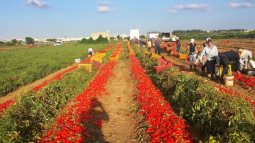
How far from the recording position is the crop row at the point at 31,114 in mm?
4345

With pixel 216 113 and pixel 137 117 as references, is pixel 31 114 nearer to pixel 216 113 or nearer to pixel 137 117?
pixel 137 117

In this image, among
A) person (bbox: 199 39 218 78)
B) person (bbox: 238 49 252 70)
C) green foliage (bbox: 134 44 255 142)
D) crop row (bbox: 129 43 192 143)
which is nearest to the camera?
green foliage (bbox: 134 44 255 142)

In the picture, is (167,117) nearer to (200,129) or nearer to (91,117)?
(200,129)

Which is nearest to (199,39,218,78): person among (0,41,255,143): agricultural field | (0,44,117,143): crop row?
(0,41,255,143): agricultural field

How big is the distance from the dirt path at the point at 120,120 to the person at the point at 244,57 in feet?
20.4

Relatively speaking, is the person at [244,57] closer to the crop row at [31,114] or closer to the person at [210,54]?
the person at [210,54]

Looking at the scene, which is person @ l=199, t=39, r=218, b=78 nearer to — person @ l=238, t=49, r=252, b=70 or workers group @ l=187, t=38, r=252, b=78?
workers group @ l=187, t=38, r=252, b=78

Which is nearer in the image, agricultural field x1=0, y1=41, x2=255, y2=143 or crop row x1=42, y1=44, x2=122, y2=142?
agricultural field x1=0, y1=41, x2=255, y2=143

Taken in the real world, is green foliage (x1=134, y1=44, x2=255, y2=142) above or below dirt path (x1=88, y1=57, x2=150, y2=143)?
above

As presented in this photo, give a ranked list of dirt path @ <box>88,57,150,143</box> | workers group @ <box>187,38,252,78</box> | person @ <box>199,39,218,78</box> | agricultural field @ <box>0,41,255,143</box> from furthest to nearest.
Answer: person @ <box>199,39,218,78</box>, workers group @ <box>187,38,252,78</box>, dirt path @ <box>88,57,150,143</box>, agricultural field @ <box>0,41,255,143</box>

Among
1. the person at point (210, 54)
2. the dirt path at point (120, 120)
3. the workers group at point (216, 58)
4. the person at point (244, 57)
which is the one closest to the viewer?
the dirt path at point (120, 120)

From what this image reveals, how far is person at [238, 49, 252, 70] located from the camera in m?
10.0

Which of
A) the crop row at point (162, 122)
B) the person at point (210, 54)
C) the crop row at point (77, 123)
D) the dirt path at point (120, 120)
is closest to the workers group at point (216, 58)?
the person at point (210, 54)

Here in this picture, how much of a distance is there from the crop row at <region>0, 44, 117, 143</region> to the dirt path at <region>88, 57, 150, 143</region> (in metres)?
1.47
